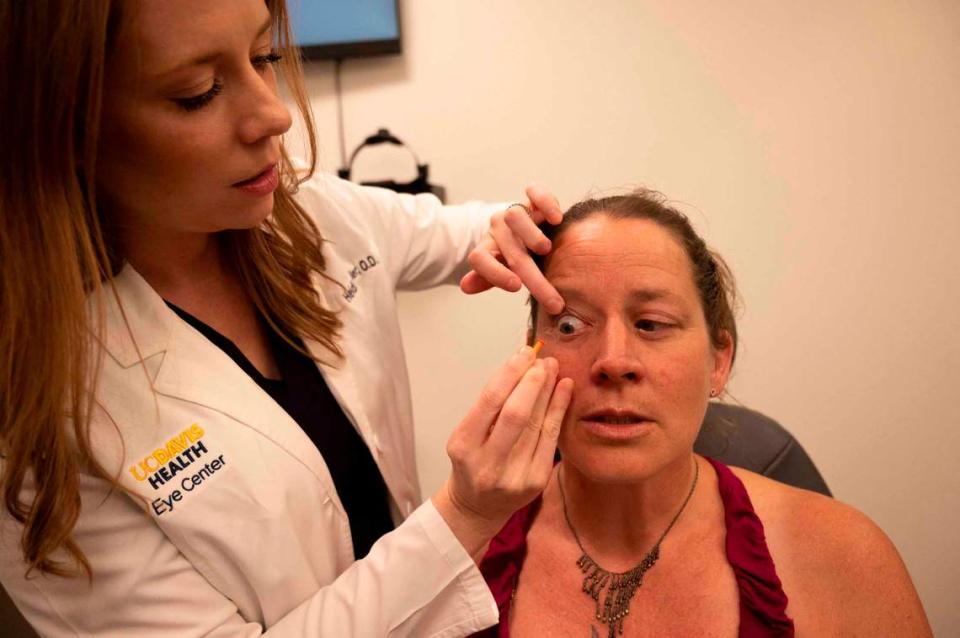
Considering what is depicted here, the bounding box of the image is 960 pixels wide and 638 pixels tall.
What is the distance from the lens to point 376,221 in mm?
1425

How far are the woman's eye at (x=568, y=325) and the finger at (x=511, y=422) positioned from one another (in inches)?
9.1

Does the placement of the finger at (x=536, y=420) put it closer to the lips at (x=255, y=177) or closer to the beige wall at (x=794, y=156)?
the lips at (x=255, y=177)

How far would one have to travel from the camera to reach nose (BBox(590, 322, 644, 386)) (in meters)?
1.07

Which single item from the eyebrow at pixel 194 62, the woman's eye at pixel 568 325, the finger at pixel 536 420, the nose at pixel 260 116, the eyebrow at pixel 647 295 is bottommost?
the finger at pixel 536 420

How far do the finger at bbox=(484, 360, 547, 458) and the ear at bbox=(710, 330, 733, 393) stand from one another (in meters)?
0.42

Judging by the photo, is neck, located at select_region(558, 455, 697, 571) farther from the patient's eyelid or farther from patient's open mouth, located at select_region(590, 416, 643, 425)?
the patient's eyelid

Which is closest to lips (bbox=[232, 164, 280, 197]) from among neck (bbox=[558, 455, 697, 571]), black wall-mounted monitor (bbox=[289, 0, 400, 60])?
neck (bbox=[558, 455, 697, 571])

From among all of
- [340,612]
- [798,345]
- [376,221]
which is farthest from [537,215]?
[798,345]

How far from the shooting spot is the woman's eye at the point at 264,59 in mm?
979

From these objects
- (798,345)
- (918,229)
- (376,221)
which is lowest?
(798,345)

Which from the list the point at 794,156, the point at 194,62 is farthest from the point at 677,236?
the point at 794,156

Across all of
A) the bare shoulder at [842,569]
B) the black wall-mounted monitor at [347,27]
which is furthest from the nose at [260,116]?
the black wall-mounted monitor at [347,27]

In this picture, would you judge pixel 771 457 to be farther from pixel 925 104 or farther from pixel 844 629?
pixel 925 104

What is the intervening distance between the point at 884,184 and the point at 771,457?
109 centimetres
